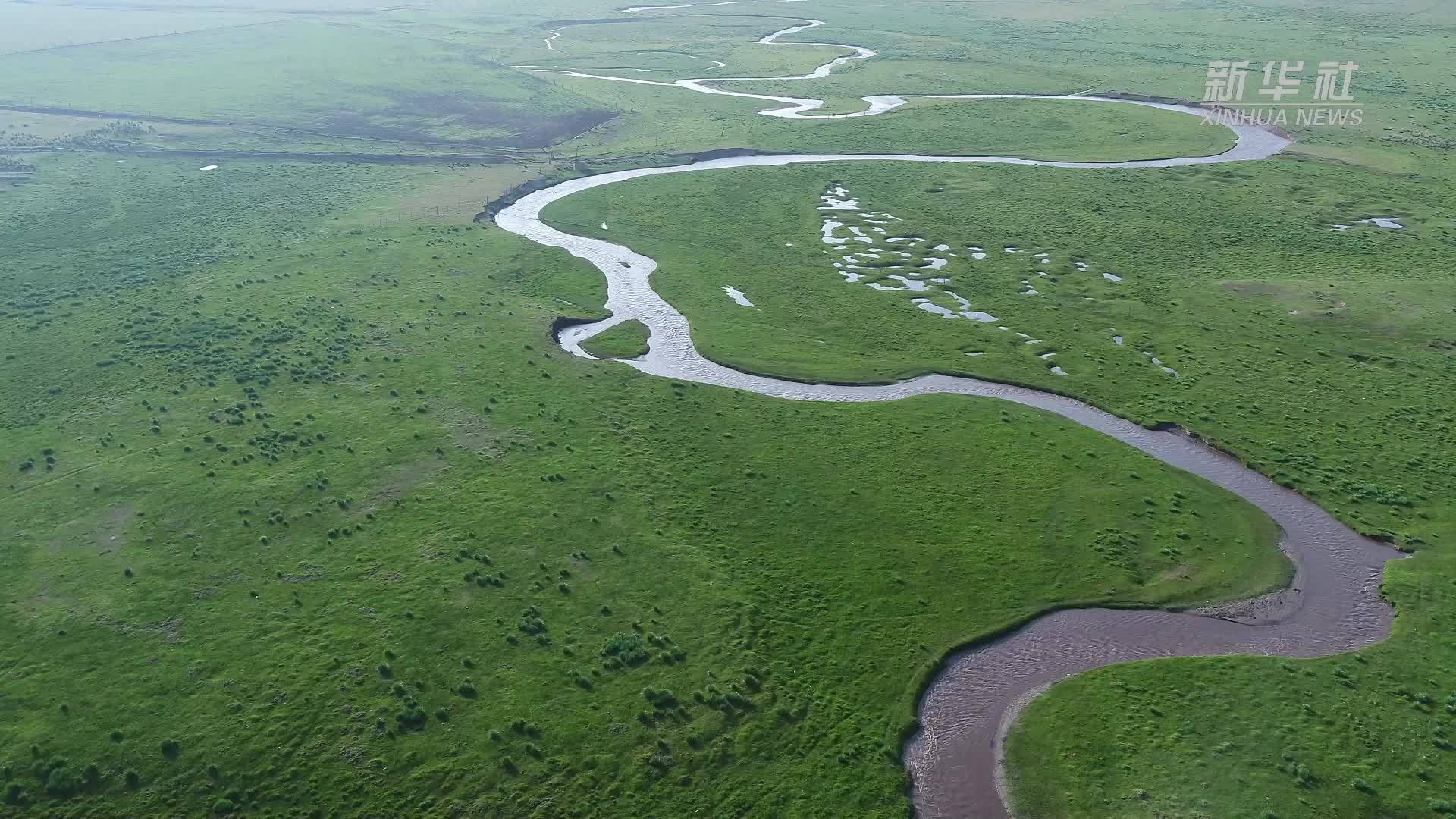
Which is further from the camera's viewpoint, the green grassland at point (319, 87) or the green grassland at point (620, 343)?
the green grassland at point (319, 87)

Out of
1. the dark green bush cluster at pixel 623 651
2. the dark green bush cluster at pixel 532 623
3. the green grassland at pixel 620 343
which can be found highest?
the green grassland at pixel 620 343

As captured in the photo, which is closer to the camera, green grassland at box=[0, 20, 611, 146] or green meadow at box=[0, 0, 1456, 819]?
green meadow at box=[0, 0, 1456, 819]

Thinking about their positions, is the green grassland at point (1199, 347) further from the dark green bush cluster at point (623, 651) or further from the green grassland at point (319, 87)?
the green grassland at point (319, 87)

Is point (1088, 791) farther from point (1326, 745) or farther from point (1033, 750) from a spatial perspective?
point (1326, 745)

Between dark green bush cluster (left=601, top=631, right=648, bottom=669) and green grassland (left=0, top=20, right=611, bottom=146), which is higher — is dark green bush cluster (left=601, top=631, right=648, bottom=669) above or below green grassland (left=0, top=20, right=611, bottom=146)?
below

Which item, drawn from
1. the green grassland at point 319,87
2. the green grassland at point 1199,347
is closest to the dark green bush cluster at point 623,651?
the green grassland at point 1199,347

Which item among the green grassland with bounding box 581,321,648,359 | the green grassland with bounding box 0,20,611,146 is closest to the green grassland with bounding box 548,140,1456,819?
the green grassland with bounding box 581,321,648,359

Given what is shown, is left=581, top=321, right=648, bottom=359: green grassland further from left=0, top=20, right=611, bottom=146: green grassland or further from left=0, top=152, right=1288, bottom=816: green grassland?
left=0, top=20, right=611, bottom=146: green grassland
